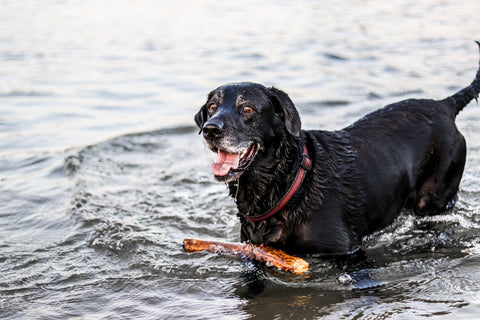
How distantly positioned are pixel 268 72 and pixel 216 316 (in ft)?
28.8

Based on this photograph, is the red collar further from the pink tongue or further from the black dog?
the pink tongue

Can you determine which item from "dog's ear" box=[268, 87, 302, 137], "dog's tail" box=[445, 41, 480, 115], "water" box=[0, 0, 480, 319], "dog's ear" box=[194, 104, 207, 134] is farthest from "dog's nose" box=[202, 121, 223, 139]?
"dog's tail" box=[445, 41, 480, 115]

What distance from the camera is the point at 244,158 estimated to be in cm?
449

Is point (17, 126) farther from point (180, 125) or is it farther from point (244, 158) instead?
point (244, 158)

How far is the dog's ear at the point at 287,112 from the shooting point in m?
4.48

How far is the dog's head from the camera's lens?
429cm

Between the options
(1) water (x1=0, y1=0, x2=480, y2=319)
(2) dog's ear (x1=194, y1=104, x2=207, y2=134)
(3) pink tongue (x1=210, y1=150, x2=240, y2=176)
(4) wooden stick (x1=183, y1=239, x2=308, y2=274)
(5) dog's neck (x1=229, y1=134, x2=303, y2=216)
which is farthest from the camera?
(2) dog's ear (x1=194, y1=104, x2=207, y2=134)

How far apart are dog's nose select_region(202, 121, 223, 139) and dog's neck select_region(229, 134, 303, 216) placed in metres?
0.45

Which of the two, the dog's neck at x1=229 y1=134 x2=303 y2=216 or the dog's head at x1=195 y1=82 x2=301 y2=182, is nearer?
the dog's head at x1=195 y1=82 x2=301 y2=182

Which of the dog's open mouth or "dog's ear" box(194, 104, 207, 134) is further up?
"dog's ear" box(194, 104, 207, 134)

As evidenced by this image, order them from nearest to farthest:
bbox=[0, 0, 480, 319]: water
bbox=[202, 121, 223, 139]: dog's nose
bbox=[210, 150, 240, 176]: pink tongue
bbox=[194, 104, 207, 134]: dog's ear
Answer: bbox=[202, 121, 223, 139]: dog's nose
bbox=[210, 150, 240, 176]: pink tongue
bbox=[0, 0, 480, 319]: water
bbox=[194, 104, 207, 134]: dog's ear

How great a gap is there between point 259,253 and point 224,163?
81 centimetres

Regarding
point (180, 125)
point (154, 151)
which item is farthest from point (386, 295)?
point (180, 125)

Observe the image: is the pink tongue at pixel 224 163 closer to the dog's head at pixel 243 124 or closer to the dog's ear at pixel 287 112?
the dog's head at pixel 243 124
